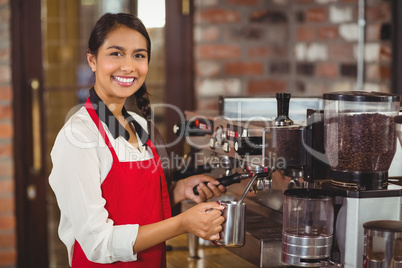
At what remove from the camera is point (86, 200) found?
1424mm

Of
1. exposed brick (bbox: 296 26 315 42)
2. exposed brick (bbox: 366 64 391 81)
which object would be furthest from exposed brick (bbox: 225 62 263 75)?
exposed brick (bbox: 366 64 391 81)

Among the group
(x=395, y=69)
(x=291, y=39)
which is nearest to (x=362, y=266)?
(x=395, y=69)

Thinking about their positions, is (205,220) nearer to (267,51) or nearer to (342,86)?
(342,86)

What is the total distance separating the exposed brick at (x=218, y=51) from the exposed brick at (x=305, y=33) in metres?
0.30

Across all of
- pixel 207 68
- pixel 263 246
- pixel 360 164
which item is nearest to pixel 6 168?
pixel 207 68

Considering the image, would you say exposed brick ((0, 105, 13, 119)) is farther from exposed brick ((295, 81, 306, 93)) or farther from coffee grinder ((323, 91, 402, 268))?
coffee grinder ((323, 91, 402, 268))

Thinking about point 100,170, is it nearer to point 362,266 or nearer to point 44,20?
point 362,266

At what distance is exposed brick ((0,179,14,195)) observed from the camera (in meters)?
2.80

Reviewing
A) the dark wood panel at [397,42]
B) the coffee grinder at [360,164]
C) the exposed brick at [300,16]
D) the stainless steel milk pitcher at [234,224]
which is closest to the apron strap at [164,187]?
the stainless steel milk pitcher at [234,224]

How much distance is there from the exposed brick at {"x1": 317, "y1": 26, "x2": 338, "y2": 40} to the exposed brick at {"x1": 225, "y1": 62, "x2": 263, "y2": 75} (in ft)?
1.18

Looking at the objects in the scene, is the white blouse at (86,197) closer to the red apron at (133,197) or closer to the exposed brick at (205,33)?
the red apron at (133,197)

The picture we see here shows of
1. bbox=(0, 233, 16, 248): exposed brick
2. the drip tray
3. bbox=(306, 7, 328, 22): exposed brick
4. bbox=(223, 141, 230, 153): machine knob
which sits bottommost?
bbox=(0, 233, 16, 248): exposed brick

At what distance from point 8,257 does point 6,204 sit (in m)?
0.26

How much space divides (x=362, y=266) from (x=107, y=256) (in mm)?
595
